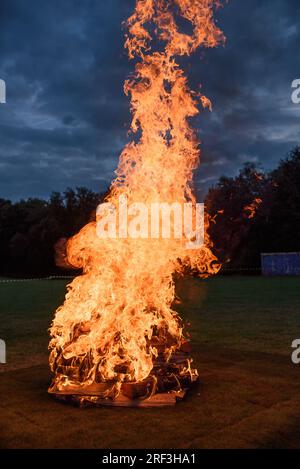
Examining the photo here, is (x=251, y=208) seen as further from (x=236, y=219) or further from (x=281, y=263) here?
(x=281, y=263)

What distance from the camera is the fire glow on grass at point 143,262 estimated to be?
6680 millimetres

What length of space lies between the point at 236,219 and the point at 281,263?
7.23m

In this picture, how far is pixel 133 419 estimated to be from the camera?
5.59 meters

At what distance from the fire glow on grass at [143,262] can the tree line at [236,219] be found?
127ft

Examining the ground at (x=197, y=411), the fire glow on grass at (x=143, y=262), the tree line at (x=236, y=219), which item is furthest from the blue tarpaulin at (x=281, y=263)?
the fire glow on grass at (x=143, y=262)

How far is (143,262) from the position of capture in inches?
287

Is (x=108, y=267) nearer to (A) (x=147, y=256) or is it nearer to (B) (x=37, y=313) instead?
(A) (x=147, y=256)

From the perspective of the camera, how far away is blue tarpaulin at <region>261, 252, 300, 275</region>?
1740 inches

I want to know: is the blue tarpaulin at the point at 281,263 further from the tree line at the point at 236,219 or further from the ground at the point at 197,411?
the ground at the point at 197,411

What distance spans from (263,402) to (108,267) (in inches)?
114

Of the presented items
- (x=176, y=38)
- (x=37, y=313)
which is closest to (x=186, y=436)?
(x=176, y=38)

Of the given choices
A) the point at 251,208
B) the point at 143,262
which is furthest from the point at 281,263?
the point at 143,262

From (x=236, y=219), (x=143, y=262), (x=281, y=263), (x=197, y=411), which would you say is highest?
(x=236, y=219)

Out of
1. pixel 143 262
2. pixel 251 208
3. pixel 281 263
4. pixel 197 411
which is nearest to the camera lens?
pixel 197 411
